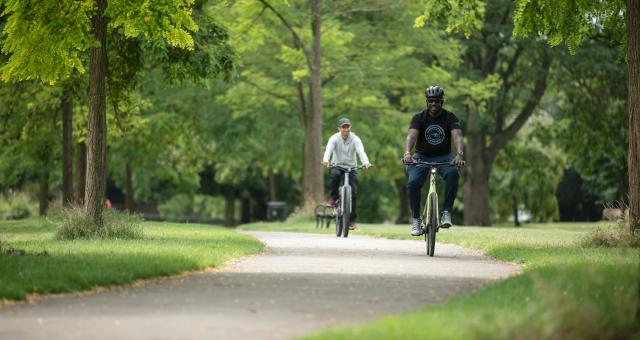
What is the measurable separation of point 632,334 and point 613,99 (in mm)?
37044

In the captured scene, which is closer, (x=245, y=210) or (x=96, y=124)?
(x=96, y=124)

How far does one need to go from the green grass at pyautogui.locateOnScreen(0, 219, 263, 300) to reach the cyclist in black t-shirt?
277cm

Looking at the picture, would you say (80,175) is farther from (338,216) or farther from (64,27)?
(64,27)

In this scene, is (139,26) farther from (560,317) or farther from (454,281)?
(560,317)

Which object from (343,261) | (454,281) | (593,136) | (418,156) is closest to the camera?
(454,281)

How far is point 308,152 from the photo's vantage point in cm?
3934

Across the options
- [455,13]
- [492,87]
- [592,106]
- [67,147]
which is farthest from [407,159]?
[592,106]

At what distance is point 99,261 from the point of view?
13.1 metres

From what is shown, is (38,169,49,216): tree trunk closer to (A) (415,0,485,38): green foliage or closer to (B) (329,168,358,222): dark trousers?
(B) (329,168,358,222): dark trousers

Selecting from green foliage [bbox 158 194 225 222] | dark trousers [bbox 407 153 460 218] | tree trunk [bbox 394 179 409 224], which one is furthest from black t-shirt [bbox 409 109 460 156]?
green foliage [bbox 158 194 225 222]

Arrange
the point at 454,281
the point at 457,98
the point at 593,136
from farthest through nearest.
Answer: the point at 593,136, the point at 457,98, the point at 454,281

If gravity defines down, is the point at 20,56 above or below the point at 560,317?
above

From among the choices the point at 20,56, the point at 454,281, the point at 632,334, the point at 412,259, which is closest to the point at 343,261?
the point at 412,259

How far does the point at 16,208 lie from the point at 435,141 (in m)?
Answer: 35.4
